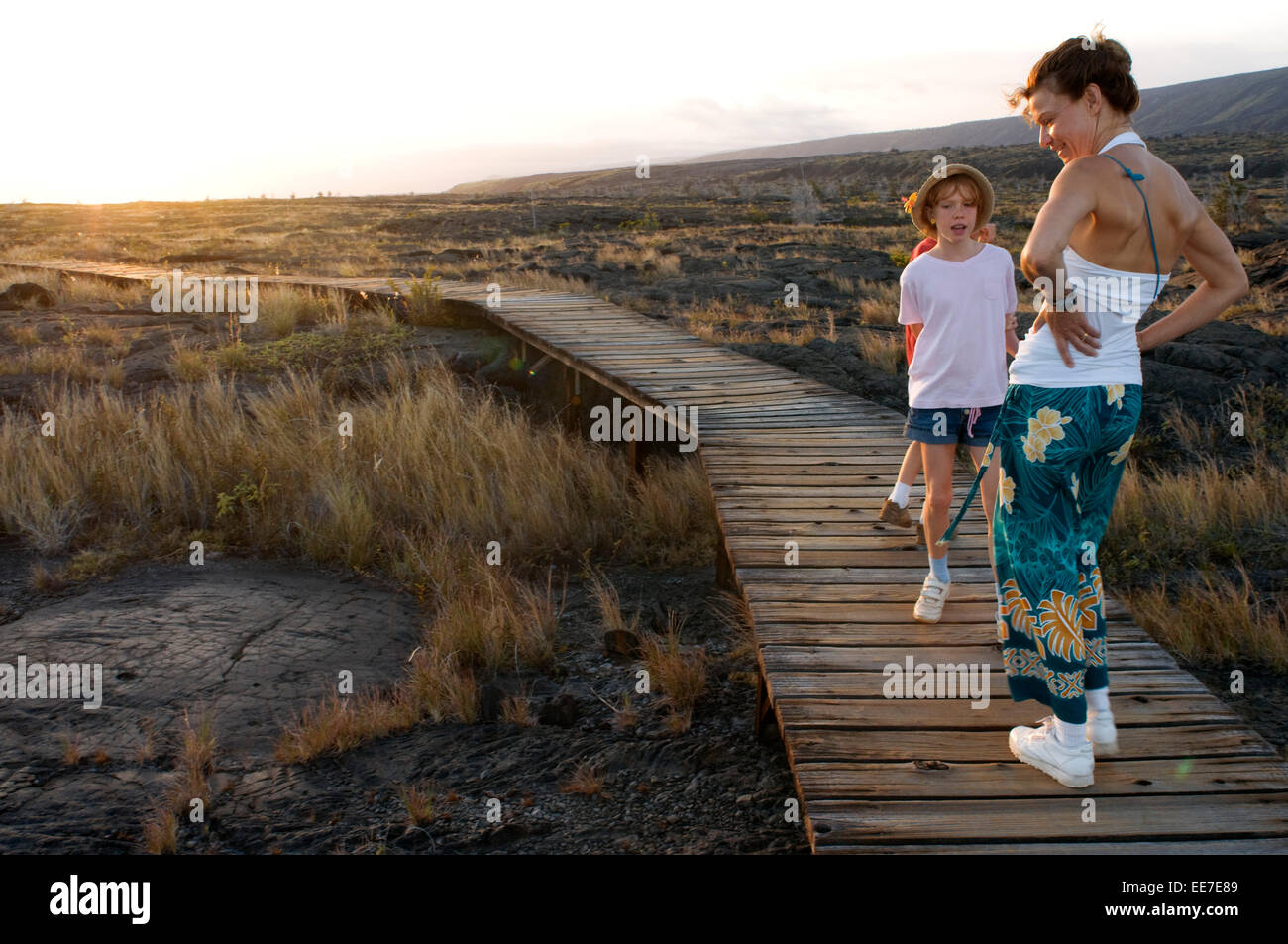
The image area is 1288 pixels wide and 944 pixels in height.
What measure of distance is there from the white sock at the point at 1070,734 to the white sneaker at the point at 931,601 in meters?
1.06

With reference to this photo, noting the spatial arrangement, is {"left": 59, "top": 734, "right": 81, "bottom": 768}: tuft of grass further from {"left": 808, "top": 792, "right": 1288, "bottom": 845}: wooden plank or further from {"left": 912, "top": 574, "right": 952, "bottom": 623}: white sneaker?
{"left": 912, "top": 574, "right": 952, "bottom": 623}: white sneaker

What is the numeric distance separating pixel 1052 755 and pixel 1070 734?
0.32 feet

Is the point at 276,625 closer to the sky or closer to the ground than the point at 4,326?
closer to the ground

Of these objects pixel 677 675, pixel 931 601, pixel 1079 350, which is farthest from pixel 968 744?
pixel 677 675

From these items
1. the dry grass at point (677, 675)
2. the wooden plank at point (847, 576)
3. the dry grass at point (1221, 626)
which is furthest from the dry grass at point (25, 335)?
the dry grass at point (1221, 626)

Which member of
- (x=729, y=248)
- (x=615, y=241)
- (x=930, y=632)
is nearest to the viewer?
(x=930, y=632)

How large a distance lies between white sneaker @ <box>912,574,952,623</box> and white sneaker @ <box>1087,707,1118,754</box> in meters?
0.95

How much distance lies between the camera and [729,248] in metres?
21.7

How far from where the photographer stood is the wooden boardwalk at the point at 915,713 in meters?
2.66

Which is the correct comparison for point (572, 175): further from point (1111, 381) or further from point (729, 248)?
point (1111, 381)

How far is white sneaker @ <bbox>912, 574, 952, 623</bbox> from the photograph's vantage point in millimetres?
3852
